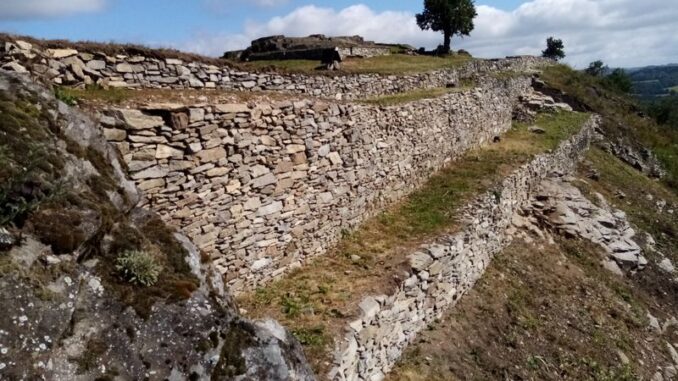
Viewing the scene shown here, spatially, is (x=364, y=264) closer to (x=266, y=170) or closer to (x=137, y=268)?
(x=266, y=170)

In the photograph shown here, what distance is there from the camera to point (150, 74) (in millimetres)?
10766

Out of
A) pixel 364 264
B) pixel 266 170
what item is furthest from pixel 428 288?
pixel 266 170

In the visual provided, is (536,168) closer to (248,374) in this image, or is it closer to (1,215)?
(248,374)

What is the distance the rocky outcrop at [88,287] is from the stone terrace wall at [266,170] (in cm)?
215

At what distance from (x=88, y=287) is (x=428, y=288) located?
9117mm

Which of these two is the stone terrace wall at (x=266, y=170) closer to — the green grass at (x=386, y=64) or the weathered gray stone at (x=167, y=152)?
the weathered gray stone at (x=167, y=152)

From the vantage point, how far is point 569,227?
20.2 meters

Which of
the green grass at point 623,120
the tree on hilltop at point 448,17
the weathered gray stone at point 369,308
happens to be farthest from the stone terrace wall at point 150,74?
the tree on hilltop at point 448,17

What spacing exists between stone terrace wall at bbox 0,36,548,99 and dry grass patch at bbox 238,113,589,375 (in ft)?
15.8

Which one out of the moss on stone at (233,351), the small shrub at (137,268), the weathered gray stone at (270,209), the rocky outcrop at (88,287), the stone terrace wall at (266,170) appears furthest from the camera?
the weathered gray stone at (270,209)

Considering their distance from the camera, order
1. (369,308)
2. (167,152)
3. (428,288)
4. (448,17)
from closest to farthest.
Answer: (167,152) → (369,308) → (428,288) → (448,17)

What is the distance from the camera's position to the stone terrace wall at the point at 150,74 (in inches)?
340

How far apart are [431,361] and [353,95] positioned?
1087 centimetres

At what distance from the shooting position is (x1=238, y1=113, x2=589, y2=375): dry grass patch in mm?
10000
